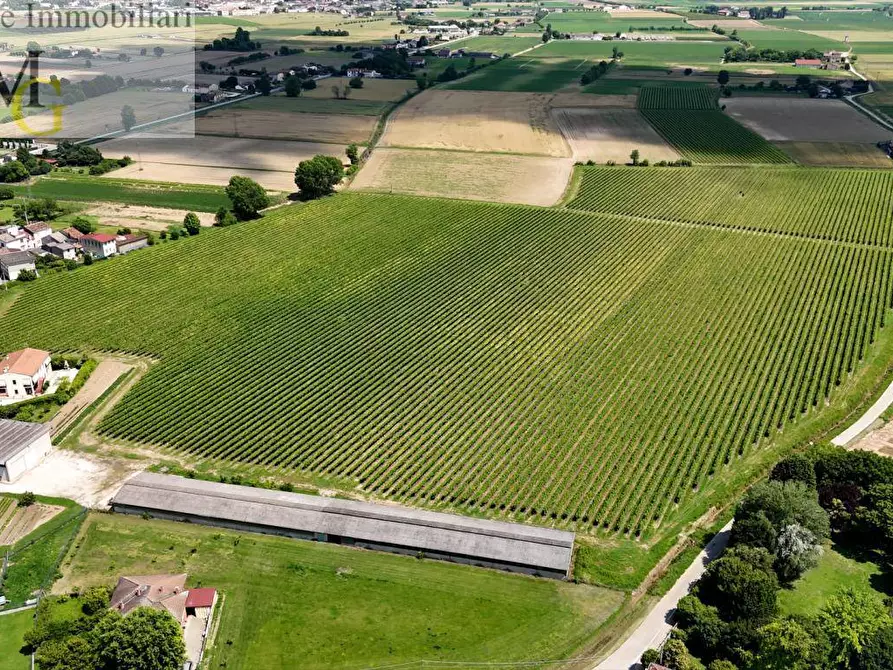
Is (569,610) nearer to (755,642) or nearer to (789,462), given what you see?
(755,642)

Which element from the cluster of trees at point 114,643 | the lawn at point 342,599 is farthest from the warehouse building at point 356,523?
the cluster of trees at point 114,643

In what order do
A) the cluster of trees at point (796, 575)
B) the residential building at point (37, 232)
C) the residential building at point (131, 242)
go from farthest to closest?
the residential building at point (131, 242) → the residential building at point (37, 232) → the cluster of trees at point (796, 575)

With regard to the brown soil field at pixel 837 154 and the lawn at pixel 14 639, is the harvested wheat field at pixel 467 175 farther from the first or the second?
the lawn at pixel 14 639

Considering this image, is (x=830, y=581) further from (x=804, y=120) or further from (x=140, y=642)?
(x=804, y=120)

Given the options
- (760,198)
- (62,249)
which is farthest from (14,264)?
(760,198)

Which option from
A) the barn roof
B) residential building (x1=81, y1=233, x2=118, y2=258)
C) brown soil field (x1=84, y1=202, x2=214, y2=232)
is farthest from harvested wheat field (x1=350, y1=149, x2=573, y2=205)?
the barn roof
